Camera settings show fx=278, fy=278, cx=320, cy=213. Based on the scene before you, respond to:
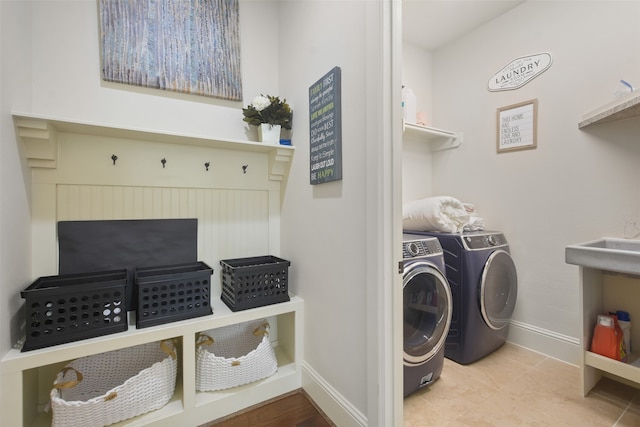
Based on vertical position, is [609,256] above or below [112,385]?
above

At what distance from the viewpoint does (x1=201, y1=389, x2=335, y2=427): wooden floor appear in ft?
4.57

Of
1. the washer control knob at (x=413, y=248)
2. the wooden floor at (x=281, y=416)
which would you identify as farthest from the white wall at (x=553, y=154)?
the wooden floor at (x=281, y=416)

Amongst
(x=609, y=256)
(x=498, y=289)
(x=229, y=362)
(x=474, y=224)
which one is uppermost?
(x=474, y=224)

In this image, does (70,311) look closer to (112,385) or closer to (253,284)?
(112,385)

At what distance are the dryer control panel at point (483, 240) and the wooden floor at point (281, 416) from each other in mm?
1364

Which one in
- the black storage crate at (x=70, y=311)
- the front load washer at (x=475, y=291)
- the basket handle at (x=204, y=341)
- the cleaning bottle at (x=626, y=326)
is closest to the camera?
the black storage crate at (x=70, y=311)

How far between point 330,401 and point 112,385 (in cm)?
112

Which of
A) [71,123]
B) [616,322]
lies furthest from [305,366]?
[616,322]

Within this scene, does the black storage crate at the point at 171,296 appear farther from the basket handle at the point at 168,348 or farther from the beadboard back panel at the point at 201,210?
the beadboard back panel at the point at 201,210

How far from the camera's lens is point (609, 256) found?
1.38 metres

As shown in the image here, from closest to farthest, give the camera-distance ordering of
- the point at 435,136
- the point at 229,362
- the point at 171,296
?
the point at 171,296 → the point at 229,362 → the point at 435,136

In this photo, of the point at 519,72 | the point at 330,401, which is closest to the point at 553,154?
the point at 519,72

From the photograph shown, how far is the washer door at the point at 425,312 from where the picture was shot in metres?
1.55

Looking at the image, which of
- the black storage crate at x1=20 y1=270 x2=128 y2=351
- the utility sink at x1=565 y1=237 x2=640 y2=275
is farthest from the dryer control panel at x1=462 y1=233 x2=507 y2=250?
the black storage crate at x1=20 y1=270 x2=128 y2=351
